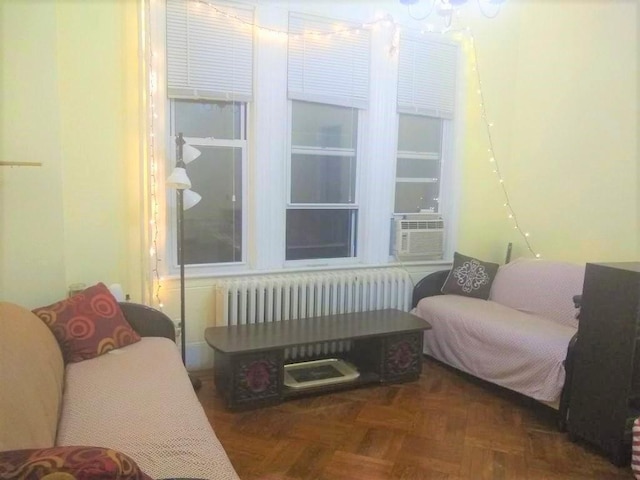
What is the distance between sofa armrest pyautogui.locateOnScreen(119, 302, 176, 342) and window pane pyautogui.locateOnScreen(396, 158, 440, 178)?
7.42 ft

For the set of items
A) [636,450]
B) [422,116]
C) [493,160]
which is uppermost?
[422,116]

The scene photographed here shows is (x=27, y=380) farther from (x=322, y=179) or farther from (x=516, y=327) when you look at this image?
(x=516, y=327)

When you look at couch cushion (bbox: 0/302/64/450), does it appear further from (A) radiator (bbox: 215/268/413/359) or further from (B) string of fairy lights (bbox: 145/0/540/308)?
(A) radiator (bbox: 215/268/413/359)

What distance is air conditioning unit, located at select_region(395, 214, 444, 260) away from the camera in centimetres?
400

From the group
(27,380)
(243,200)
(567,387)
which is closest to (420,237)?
(243,200)

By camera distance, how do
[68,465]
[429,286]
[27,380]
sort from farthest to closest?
A: [429,286], [27,380], [68,465]

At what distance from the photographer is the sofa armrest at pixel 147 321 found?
2.76 m

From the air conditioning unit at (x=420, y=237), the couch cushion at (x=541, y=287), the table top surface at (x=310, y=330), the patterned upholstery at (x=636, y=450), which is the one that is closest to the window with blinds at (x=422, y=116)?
the air conditioning unit at (x=420, y=237)

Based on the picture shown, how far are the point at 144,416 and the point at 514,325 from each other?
2.39 metres

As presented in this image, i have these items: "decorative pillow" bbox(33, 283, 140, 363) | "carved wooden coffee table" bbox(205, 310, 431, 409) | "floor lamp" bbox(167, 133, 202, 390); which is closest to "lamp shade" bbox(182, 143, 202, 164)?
"floor lamp" bbox(167, 133, 202, 390)

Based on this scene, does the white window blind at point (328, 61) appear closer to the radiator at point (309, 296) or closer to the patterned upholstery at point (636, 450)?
the radiator at point (309, 296)

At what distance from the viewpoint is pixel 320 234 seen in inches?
152

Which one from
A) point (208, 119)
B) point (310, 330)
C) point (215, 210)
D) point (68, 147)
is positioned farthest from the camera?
point (215, 210)

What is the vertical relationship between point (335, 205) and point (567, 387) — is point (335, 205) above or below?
above
